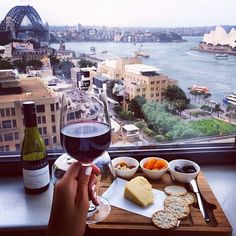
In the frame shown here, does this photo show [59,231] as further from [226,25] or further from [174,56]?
[226,25]

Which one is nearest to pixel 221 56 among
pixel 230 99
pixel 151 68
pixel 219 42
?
pixel 219 42

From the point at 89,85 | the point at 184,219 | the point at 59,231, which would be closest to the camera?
the point at 59,231

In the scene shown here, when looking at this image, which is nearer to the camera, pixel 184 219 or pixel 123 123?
pixel 184 219

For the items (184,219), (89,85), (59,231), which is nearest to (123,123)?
(89,85)

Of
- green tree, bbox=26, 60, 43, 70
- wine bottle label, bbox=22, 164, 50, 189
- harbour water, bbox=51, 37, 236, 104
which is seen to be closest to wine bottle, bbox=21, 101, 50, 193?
wine bottle label, bbox=22, 164, 50, 189

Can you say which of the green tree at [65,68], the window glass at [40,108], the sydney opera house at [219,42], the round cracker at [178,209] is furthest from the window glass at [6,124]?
the sydney opera house at [219,42]

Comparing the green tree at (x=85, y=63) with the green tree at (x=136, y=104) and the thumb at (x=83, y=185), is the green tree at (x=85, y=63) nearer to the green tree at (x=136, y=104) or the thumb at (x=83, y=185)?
the green tree at (x=136, y=104)

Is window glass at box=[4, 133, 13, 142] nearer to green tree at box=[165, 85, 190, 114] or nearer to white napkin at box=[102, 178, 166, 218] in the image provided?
white napkin at box=[102, 178, 166, 218]
